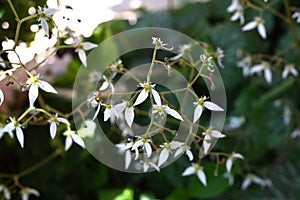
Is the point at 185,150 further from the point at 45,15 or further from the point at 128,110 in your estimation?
the point at 45,15

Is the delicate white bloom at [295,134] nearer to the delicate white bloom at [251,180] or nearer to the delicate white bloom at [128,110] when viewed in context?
the delicate white bloom at [251,180]

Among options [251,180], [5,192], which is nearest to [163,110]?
[5,192]

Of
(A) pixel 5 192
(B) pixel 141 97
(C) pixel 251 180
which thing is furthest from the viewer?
(C) pixel 251 180

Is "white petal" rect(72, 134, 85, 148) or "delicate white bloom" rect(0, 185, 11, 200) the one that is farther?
"delicate white bloom" rect(0, 185, 11, 200)

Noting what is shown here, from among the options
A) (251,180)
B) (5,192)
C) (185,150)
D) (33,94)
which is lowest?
(251,180)

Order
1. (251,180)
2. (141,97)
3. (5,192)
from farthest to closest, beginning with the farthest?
(251,180), (5,192), (141,97)

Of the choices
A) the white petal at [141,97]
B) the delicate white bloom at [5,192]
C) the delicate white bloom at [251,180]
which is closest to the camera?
the white petal at [141,97]

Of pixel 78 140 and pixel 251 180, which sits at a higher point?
pixel 78 140

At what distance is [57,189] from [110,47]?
27 centimetres

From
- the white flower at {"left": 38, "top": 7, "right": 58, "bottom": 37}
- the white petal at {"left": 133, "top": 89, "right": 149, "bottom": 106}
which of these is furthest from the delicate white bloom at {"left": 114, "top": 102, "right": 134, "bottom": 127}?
the white flower at {"left": 38, "top": 7, "right": 58, "bottom": 37}

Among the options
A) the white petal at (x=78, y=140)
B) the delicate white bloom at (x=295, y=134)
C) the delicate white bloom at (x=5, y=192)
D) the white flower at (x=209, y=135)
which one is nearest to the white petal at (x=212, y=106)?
the white flower at (x=209, y=135)

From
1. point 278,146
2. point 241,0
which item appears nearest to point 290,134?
point 278,146

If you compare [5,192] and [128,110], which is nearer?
[128,110]

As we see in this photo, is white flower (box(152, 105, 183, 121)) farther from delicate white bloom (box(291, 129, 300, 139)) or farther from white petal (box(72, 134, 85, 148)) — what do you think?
delicate white bloom (box(291, 129, 300, 139))
